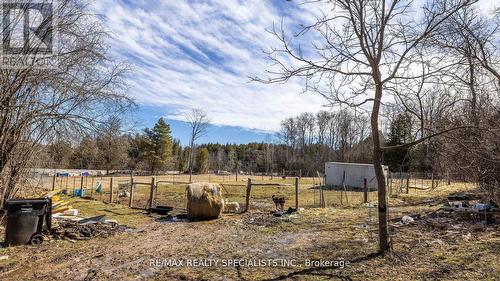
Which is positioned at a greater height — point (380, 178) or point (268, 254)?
point (380, 178)

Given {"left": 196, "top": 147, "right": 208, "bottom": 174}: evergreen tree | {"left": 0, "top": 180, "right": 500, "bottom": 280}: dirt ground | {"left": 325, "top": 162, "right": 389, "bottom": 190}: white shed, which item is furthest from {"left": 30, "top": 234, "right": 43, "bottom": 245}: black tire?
{"left": 196, "top": 147, "right": 208, "bottom": 174}: evergreen tree

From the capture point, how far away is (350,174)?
3419 cm

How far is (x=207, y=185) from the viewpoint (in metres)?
11.6

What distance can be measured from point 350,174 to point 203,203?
2595 cm

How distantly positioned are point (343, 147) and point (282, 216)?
5861 centimetres

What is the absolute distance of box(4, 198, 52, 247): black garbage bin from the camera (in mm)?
7172

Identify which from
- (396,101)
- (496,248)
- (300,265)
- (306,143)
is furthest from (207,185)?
(306,143)

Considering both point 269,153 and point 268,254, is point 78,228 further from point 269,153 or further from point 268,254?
point 269,153

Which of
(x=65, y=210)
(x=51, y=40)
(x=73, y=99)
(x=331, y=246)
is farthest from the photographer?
(x=65, y=210)

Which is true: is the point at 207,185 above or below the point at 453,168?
below

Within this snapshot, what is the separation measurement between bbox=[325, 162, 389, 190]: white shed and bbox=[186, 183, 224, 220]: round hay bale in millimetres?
24029

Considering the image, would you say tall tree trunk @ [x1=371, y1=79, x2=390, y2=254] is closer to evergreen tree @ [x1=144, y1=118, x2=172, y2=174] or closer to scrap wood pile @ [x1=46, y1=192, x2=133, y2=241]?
scrap wood pile @ [x1=46, y1=192, x2=133, y2=241]

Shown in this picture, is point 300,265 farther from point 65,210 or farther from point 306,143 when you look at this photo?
point 306,143

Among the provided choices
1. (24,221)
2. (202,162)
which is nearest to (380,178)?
(24,221)
